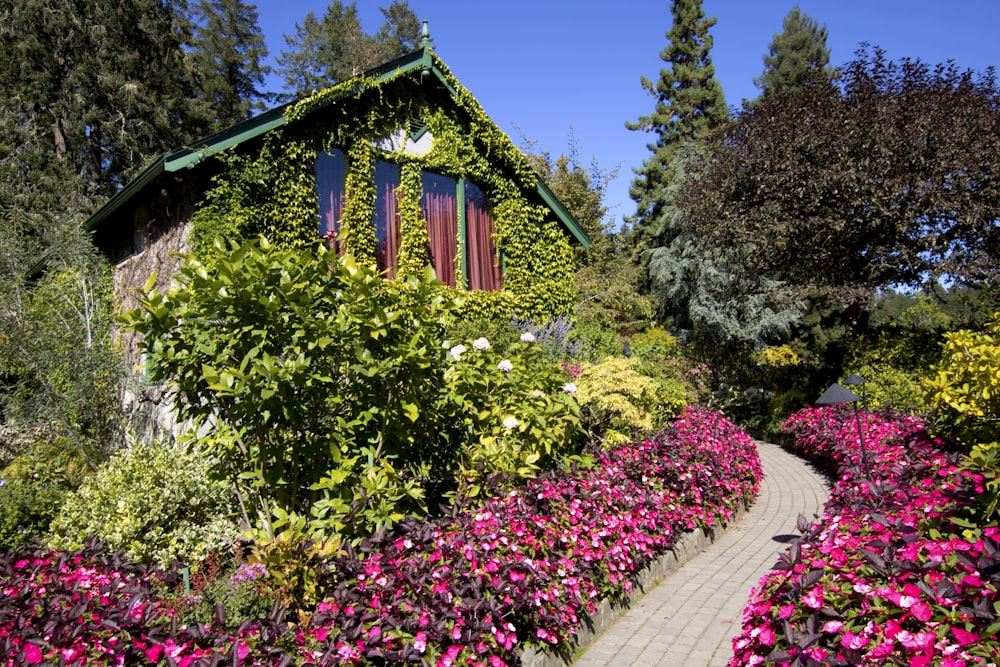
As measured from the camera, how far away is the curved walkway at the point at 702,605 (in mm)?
4473

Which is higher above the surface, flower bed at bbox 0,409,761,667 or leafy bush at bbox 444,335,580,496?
leafy bush at bbox 444,335,580,496

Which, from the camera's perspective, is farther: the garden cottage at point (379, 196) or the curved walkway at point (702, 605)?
the garden cottage at point (379, 196)

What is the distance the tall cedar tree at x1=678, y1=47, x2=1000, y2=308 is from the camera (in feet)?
41.4

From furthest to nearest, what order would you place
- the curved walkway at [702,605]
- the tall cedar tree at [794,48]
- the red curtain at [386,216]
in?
the tall cedar tree at [794,48] → the red curtain at [386,216] → the curved walkway at [702,605]

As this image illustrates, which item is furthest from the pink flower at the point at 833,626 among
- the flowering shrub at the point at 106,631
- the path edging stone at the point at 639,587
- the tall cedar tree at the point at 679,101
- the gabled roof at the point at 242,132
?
the tall cedar tree at the point at 679,101

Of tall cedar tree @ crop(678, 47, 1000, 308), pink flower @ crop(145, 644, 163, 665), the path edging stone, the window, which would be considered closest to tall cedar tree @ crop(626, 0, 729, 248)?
tall cedar tree @ crop(678, 47, 1000, 308)

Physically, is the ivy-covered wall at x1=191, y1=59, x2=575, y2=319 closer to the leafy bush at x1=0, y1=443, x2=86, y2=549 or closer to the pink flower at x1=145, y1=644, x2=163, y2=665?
the leafy bush at x1=0, y1=443, x2=86, y2=549

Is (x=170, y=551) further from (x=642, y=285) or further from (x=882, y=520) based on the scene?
(x=642, y=285)

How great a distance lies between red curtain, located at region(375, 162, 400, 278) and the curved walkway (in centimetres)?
659

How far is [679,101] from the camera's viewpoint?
34.7m

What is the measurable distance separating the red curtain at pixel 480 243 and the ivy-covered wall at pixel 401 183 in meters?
0.18

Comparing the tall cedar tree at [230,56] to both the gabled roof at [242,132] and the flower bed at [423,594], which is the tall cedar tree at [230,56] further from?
the flower bed at [423,594]

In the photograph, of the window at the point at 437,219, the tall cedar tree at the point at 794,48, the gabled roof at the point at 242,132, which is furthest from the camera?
the tall cedar tree at the point at 794,48

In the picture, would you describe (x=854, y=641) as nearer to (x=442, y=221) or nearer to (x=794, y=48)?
(x=442, y=221)
